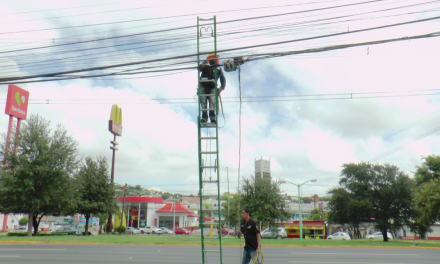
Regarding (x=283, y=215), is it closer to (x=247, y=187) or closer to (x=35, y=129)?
(x=247, y=187)

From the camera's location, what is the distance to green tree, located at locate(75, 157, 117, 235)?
1465 inches

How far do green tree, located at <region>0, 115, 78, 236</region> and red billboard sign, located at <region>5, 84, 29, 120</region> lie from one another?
2712 cm

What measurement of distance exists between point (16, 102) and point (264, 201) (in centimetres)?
4318

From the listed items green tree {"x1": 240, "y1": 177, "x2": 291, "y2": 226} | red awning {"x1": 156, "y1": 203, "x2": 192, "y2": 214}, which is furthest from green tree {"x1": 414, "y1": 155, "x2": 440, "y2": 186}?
red awning {"x1": 156, "y1": 203, "x2": 192, "y2": 214}

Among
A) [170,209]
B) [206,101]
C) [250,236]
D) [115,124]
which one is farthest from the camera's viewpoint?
[170,209]

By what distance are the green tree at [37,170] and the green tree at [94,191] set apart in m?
5.58

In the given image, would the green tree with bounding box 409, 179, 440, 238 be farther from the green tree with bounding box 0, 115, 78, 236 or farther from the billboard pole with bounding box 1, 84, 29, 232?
the billboard pole with bounding box 1, 84, 29, 232

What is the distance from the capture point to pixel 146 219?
7562cm

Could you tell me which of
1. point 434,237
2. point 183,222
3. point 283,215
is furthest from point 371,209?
point 183,222

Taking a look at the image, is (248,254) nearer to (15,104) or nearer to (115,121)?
(115,121)

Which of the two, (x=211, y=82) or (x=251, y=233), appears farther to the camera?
(x=211, y=82)

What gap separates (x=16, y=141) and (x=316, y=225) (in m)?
55.3

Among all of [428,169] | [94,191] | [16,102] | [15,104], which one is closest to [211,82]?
[94,191]

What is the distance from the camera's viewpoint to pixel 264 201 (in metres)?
40.6
